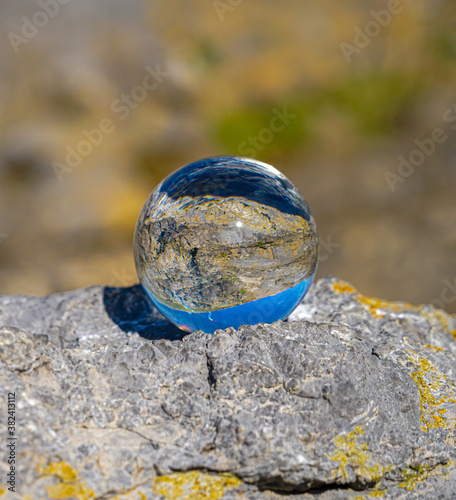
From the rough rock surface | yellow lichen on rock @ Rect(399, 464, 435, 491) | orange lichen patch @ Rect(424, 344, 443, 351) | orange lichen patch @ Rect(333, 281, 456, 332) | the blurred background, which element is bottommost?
yellow lichen on rock @ Rect(399, 464, 435, 491)

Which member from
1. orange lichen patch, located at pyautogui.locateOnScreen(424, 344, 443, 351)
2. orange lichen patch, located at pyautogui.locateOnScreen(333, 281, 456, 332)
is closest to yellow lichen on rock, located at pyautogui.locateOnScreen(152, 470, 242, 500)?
orange lichen patch, located at pyautogui.locateOnScreen(424, 344, 443, 351)

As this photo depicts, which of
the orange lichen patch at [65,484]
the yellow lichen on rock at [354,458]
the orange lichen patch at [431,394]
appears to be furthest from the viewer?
the orange lichen patch at [431,394]

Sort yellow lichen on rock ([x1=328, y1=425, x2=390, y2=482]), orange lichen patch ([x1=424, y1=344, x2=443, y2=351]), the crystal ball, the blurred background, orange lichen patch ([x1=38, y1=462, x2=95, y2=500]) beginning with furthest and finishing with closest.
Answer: the blurred background, orange lichen patch ([x1=424, y1=344, x2=443, y2=351]), the crystal ball, yellow lichen on rock ([x1=328, y1=425, x2=390, y2=482]), orange lichen patch ([x1=38, y1=462, x2=95, y2=500])

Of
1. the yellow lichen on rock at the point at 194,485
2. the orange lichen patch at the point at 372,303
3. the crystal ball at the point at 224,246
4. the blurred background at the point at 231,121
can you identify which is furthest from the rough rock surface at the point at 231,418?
the blurred background at the point at 231,121

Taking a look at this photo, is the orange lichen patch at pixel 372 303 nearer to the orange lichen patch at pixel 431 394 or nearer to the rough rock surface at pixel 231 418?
the orange lichen patch at pixel 431 394

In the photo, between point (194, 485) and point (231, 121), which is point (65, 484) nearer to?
point (194, 485)

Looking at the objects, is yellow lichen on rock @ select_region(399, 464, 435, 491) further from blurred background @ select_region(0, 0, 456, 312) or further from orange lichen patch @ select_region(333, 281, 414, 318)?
blurred background @ select_region(0, 0, 456, 312)

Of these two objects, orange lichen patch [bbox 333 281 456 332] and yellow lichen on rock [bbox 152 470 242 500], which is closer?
yellow lichen on rock [bbox 152 470 242 500]
